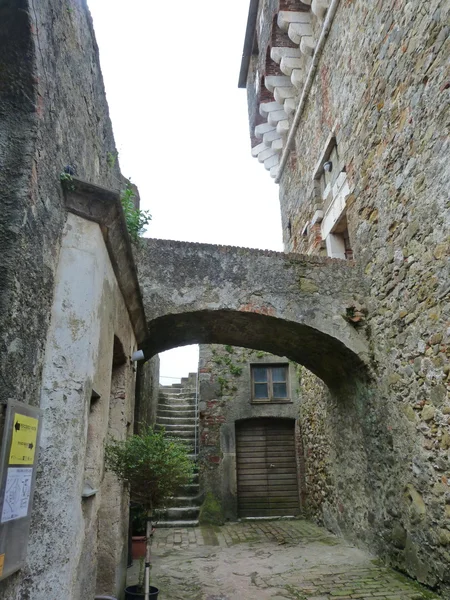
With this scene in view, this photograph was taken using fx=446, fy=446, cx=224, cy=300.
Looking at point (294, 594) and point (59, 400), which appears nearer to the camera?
point (59, 400)

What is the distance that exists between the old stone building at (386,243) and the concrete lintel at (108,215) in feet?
8.53

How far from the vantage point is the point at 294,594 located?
3.88m

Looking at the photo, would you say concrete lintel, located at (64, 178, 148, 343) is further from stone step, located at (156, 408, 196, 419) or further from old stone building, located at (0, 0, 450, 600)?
stone step, located at (156, 408, 196, 419)

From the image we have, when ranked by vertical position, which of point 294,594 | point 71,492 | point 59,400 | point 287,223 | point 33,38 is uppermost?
point 287,223

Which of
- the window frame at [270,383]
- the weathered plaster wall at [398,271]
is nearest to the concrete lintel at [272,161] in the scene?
the weathered plaster wall at [398,271]

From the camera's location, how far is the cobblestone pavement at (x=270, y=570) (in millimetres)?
3900

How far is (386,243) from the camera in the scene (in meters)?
4.76

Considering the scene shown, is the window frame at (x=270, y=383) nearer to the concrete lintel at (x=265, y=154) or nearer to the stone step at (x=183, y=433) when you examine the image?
the stone step at (x=183, y=433)

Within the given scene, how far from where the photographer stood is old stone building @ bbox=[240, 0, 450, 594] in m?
3.83

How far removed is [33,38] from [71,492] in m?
2.13

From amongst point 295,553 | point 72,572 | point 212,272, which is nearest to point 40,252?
point 72,572

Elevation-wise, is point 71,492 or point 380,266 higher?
point 380,266

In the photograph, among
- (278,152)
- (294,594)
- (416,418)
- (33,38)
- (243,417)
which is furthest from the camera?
(278,152)

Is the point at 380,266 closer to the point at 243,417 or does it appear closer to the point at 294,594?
the point at 294,594
